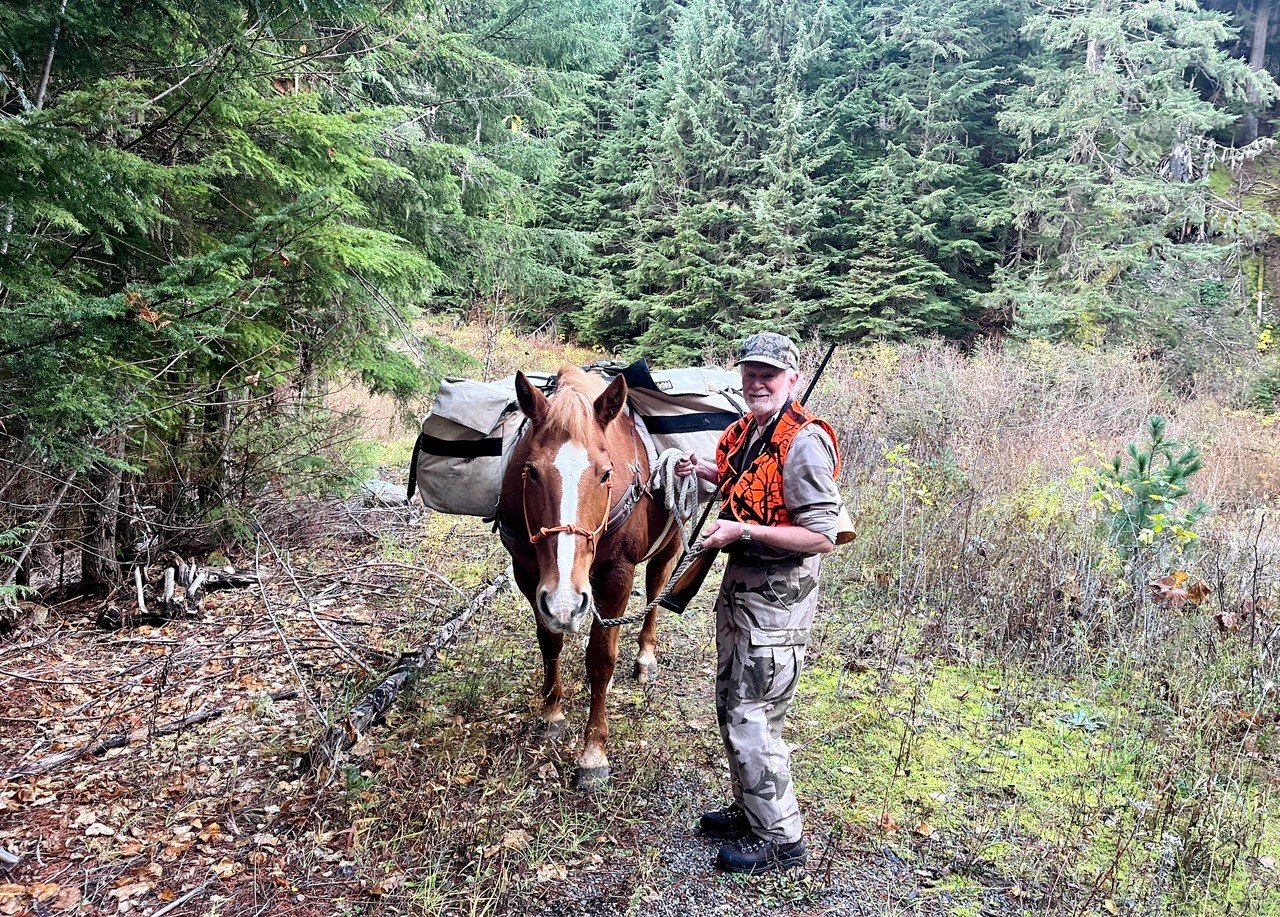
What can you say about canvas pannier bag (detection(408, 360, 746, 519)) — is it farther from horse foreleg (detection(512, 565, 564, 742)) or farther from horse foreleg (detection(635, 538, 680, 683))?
horse foreleg (detection(635, 538, 680, 683))

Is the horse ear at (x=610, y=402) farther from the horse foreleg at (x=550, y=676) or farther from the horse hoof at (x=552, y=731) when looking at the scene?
the horse hoof at (x=552, y=731)

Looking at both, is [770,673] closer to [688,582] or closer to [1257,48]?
[688,582]

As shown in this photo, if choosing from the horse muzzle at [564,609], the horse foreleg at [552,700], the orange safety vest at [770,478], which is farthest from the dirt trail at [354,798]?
the orange safety vest at [770,478]

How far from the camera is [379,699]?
373 centimetres

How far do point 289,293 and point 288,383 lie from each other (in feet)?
3.50

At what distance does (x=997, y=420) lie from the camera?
33.2 feet

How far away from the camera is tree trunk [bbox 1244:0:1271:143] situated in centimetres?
2247

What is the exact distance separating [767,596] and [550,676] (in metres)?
1.67

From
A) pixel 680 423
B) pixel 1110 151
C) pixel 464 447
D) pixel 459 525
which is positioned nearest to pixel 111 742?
pixel 464 447

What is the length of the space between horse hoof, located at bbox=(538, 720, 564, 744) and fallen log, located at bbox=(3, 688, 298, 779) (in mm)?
1878

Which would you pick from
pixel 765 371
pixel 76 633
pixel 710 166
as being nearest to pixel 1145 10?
pixel 710 166

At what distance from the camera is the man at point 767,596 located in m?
2.70

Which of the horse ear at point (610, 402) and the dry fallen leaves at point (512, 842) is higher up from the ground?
the horse ear at point (610, 402)

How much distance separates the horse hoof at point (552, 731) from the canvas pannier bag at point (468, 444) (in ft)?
4.26
